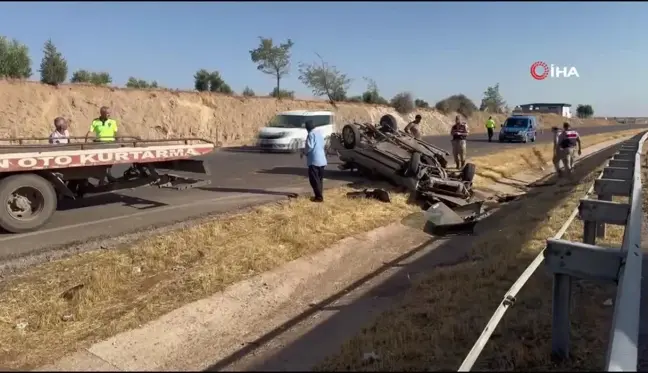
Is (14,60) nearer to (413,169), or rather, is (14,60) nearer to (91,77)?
(91,77)

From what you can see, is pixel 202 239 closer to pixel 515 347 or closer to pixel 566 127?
pixel 515 347

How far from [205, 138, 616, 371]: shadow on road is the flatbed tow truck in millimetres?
3996

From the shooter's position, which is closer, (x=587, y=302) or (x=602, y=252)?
(x=602, y=252)

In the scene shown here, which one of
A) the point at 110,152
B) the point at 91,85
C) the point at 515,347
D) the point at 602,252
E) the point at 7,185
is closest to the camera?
the point at 602,252

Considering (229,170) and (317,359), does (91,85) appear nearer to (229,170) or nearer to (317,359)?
(229,170)

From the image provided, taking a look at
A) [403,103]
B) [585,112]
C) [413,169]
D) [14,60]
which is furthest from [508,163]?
[585,112]

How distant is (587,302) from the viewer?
5125 mm

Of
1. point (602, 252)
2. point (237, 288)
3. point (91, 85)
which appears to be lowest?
point (237, 288)

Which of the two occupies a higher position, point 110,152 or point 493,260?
point 110,152

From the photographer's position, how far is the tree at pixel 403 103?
60.6m

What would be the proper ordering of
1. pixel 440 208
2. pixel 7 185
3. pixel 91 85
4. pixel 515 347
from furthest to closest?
pixel 91 85, pixel 440 208, pixel 7 185, pixel 515 347

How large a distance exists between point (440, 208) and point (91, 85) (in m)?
26.7

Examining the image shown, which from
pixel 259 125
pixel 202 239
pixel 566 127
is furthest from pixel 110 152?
pixel 259 125

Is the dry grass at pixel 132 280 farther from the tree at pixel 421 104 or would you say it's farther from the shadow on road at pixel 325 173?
the tree at pixel 421 104
